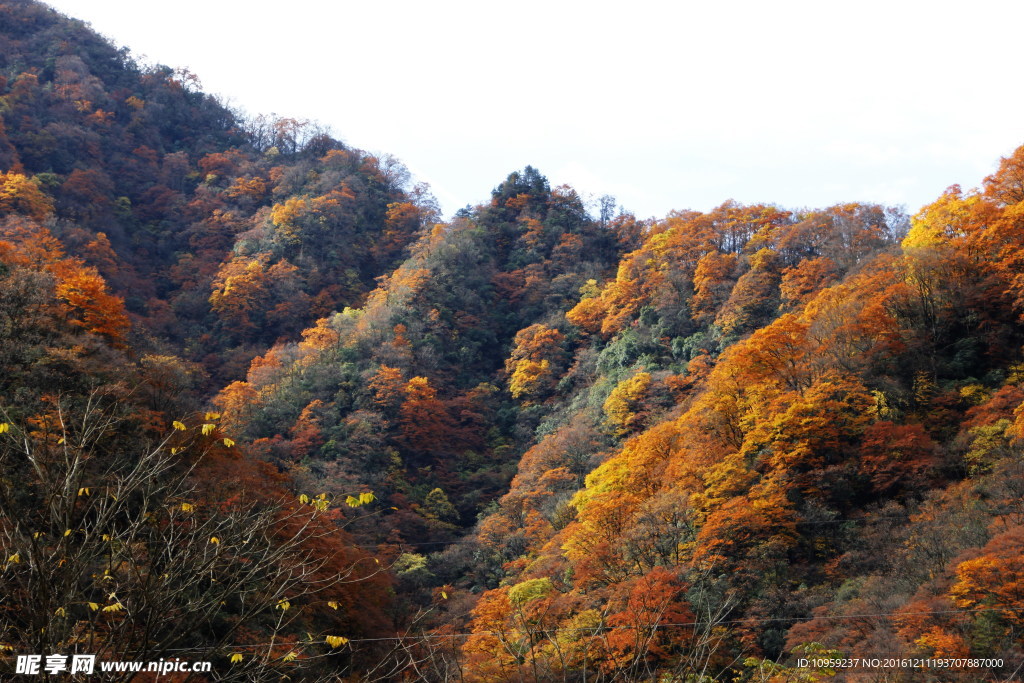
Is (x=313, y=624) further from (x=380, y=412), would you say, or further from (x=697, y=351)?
(x=697, y=351)

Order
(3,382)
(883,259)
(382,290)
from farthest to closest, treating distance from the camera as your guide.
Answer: (382,290) < (883,259) < (3,382)

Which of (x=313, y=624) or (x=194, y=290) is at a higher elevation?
(x=194, y=290)

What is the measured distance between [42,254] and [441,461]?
21964 millimetres

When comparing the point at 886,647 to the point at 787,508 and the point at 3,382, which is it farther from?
the point at 3,382

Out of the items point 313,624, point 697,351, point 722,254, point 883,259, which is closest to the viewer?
point 313,624

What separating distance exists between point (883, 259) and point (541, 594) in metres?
21.2

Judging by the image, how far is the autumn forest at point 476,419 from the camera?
262 inches

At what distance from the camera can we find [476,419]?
1689 inches

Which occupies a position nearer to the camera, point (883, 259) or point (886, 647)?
point (886, 647)

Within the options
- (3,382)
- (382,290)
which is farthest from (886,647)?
(382,290)

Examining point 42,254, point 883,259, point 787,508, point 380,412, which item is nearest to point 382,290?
point 380,412

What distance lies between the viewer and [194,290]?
52.4 meters

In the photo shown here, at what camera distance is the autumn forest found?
6.65m

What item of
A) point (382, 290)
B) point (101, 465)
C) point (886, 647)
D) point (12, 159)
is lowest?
point (886, 647)
